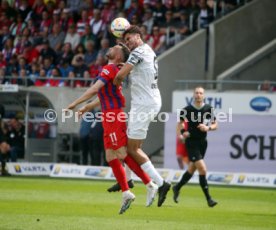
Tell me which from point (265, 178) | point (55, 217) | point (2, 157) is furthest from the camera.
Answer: point (2, 157)

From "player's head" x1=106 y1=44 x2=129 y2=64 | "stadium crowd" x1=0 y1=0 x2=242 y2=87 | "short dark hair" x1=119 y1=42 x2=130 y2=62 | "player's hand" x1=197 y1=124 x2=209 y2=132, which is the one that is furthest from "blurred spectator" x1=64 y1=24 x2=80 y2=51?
"player's head" x1=106 y1=44 x2=129 y2=64

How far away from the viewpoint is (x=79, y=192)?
19.6 meters

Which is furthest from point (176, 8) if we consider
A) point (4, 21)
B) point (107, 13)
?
point (4, 21)

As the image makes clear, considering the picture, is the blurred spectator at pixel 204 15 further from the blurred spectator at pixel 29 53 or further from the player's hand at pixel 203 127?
the player's hand at pixel 203 127

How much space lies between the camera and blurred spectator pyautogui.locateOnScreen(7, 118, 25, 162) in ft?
90.9

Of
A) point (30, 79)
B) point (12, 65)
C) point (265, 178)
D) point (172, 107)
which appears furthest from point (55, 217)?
point (12, 65)

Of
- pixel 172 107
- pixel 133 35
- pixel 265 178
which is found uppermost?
pixel 133 35

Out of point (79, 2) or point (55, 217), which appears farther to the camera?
point (79, 2)

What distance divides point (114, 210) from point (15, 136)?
1277cm

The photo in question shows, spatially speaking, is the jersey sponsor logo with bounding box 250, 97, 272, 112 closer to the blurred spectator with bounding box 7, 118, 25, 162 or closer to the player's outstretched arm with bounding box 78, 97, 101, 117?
the blurred spectator with bounding box 7, 118, 25, 162

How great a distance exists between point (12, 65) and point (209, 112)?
13.5 metres

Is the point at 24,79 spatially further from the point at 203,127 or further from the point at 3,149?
the point at 203,127

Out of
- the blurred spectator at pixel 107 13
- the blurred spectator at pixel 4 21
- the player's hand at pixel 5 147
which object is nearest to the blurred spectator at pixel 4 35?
the blurred spectator at pixel 4 21

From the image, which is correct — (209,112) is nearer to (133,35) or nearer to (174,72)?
(133,35)
